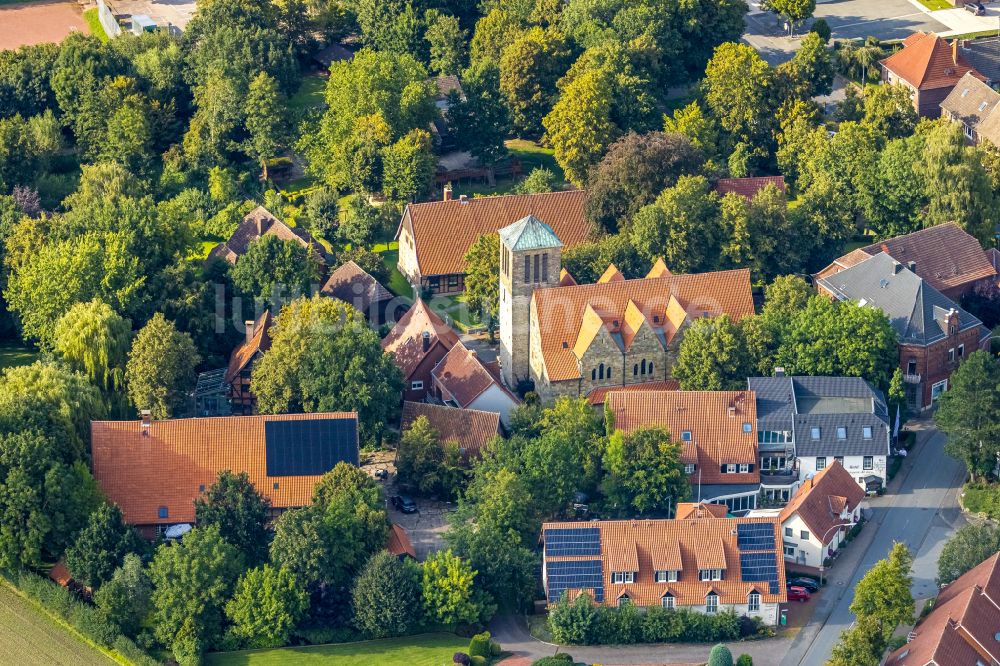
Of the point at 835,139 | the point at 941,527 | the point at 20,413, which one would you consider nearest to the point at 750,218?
the point at 835,139

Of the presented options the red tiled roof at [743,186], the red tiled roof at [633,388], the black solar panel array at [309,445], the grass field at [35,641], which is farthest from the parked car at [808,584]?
the red tiled roof at [743,186]

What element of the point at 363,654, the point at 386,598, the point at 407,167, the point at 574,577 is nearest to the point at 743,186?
the point at 407,167

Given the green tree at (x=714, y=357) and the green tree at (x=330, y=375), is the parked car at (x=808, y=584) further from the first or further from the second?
the green tree at (x=330, y=375)

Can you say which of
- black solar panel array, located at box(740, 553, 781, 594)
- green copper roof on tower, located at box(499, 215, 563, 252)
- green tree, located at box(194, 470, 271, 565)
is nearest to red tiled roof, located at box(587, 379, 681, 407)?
green copper roof on tower, located at box(499, 215, 563, 252)

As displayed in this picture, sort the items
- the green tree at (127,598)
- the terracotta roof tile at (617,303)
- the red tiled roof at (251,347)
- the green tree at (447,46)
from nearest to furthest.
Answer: the green tree at (127,598) < the terracotta roof tile at (617,303) < the red tiled roof at (251,347) < the green tree at (447,46)

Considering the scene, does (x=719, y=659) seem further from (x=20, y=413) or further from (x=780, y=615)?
(x=20, y=413)

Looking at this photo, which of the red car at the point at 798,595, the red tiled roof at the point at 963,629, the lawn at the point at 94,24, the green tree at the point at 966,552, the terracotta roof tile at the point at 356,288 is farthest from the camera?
the lawn at the point at 94,24

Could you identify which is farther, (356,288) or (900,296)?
(356,288)

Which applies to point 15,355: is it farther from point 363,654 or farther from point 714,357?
point 714,357
